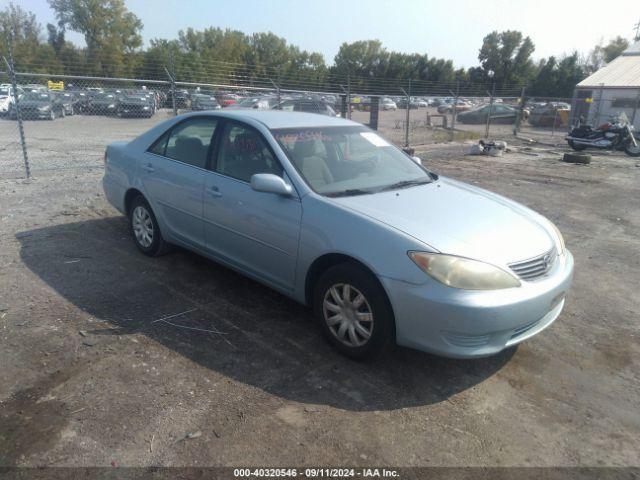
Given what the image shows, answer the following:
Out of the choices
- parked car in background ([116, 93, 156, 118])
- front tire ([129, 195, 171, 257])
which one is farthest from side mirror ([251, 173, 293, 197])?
parked car in background ([116, 93, 156, 118])

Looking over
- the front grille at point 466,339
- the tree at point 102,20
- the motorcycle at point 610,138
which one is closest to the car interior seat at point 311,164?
the front grille at point 466,339

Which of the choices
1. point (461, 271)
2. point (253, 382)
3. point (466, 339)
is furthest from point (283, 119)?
point (466, 339)

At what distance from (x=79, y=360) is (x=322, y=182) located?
2.09 meters

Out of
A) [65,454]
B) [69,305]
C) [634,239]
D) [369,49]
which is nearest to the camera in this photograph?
[65,454]

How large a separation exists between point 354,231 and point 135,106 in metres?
16.4

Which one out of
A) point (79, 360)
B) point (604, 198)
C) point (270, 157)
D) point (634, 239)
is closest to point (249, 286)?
point (270, 157)

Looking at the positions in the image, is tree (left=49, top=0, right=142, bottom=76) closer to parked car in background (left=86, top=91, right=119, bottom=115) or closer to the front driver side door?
parked car in background (left=86, top=91, right=119, bottom=115)

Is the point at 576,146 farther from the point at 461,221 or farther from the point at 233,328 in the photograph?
the point at 233,328

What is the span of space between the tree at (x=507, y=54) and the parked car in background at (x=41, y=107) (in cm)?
6522

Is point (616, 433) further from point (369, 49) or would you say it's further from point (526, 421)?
point (369, 49)

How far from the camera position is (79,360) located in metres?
3.27

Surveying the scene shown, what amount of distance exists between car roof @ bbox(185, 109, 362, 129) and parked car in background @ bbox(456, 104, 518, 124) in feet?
88.5

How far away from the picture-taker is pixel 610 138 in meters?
16.5

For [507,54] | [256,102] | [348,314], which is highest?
[507,54]
